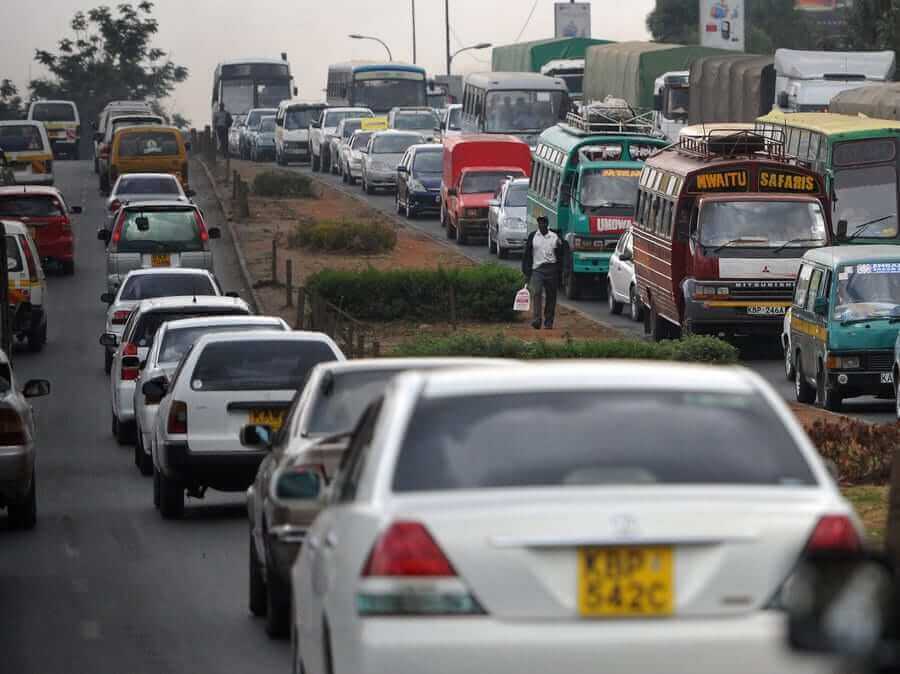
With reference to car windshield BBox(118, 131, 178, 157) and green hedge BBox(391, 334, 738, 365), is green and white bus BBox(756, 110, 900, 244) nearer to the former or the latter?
green hedge BBox(391, 334, 738, 365)

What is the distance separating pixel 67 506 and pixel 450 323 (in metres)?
19.4

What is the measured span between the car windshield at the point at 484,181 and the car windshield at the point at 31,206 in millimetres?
11786

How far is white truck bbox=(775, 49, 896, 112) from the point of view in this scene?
47375 mm

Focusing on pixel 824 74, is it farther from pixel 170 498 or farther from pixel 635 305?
pixel 170 498

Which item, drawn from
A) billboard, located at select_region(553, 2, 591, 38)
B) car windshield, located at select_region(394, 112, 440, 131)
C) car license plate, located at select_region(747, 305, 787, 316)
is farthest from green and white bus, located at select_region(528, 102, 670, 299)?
billboard, located at select_region(553, 2, 591, 38)

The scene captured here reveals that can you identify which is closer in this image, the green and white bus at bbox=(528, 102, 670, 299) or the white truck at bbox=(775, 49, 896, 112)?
the green and white bus at bbox=(528, 102, 670, 299)

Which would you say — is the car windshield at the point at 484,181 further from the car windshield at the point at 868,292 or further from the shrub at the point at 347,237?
the car windshield at the point at 868,292

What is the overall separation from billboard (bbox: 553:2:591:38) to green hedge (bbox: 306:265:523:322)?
379 ft

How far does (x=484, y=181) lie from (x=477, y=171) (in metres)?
0.51

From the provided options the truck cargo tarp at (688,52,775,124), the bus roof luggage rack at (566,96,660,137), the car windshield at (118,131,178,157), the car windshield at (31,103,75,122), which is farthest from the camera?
the car windshield at (31,103,75,122)

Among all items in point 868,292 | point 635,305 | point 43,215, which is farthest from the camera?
point 43,215

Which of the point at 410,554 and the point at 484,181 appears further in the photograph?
the point at 484,181

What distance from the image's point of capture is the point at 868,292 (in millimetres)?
25625

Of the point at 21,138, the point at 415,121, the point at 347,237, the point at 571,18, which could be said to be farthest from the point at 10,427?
the point at 571,18
